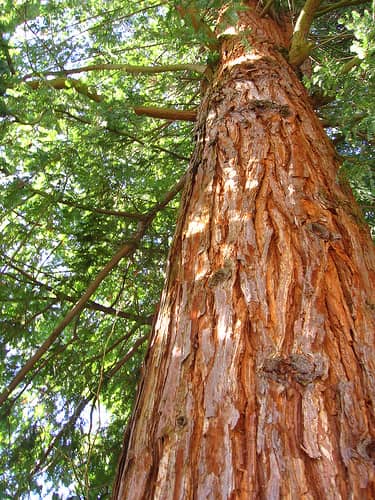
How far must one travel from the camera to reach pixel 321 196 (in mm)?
1983

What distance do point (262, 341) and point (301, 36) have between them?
106 inches

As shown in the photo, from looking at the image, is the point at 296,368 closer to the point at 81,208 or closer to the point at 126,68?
the point at 81,208

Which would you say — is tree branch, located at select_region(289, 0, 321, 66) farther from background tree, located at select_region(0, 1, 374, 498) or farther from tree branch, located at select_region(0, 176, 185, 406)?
tree branch, located at select_region(0, 176, 185, 406)

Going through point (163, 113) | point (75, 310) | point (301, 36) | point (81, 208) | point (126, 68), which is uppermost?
point (301, 36)

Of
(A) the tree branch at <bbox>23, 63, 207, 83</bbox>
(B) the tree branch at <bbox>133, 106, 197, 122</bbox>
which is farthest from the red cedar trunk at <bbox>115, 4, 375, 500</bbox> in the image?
(A) the tree branch at <bbox>23, 63, 207, 83</bbox>

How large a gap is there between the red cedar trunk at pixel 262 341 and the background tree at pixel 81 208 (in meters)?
Answer: 0.59

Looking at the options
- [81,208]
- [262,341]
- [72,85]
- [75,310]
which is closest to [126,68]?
[72,85]

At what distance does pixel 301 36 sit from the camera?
3266mm

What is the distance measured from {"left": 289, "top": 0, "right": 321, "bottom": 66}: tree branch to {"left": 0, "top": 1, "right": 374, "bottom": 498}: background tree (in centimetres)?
4

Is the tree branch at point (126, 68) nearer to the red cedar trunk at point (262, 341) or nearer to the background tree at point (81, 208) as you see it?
the background tree at point (81, 208)

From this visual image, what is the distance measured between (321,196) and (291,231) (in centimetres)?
32

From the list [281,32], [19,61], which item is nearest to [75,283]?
[19,61]

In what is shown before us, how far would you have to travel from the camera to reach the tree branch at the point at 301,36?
316cm

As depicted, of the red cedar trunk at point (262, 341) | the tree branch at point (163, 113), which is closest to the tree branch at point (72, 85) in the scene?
the tree branch at point (163, 113)
